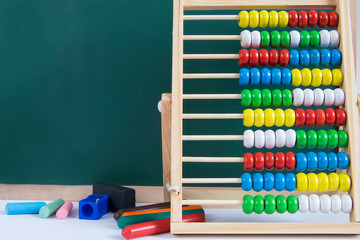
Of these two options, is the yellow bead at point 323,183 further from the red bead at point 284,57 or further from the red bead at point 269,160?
the red bead at point 284,57

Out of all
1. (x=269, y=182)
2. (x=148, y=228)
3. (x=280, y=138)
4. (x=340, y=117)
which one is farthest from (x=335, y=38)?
(x=148, y=228)

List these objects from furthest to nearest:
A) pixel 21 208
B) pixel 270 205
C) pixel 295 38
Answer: pixel 21 208 < pixel 295 38 < pixel 270 205

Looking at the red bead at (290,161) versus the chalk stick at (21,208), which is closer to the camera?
the red bead at (290,161)

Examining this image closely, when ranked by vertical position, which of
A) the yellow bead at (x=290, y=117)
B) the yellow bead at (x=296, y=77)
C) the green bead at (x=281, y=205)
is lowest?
the green bead at (x=281, y=205)

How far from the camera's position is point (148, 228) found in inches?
42.8

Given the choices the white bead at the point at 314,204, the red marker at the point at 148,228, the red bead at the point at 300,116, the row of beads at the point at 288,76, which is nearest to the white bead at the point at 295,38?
the row of beads at the point at 288,76

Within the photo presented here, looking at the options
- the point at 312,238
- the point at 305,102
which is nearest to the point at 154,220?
the point at 312,238

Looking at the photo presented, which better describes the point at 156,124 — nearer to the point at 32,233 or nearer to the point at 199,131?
the point at 199,131

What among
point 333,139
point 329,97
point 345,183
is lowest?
point 345,183

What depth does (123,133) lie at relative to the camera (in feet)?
4.88

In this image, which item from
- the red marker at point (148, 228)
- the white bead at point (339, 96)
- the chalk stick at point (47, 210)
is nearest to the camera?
the red marker at point (148, 228)

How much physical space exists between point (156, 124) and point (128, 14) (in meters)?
0.44

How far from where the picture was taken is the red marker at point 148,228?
105 centimetres

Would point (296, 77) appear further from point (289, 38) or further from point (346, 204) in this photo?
point (346, 204)
